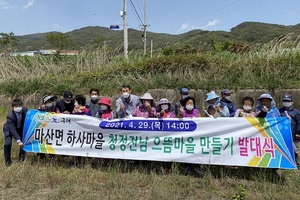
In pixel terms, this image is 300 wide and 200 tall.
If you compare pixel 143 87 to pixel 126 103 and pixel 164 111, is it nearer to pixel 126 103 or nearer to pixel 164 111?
pixel 126 103

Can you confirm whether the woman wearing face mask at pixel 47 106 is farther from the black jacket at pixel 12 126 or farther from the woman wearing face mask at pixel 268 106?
the woman wearing face mask at pixel 268 106

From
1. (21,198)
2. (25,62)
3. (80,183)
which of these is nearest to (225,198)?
(80,183)

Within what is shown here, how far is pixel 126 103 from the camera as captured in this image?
5.75m

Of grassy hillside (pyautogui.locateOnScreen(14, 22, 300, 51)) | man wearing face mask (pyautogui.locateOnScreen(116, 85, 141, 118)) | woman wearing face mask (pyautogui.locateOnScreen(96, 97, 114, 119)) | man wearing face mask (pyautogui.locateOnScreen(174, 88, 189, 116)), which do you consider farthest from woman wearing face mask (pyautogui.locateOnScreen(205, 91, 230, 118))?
grassy hillside (pyautogui.locateOnScreen(14, 22, 300, 51))

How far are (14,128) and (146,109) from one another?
7.93 feet

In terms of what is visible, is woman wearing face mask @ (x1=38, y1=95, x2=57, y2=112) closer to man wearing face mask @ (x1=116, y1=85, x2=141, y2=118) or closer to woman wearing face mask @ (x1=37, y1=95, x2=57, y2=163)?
woman wearing face mask @ (x1=37, y1=95, x2=57, y2=163)

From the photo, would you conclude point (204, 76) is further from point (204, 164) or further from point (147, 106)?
point (204, 164)

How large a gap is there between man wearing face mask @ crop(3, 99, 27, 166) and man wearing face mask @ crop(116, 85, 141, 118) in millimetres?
1781

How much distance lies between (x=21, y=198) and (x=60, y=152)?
1.27 metres

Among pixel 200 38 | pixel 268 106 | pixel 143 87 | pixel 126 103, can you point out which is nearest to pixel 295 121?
pixel 268 106

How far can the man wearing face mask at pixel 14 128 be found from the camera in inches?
196

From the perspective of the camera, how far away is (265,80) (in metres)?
7.96

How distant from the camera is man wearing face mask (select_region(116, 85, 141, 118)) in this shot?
545 centimetres

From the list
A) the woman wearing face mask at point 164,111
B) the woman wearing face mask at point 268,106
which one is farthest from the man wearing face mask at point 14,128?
the woman wearing face mask at point 268,106
